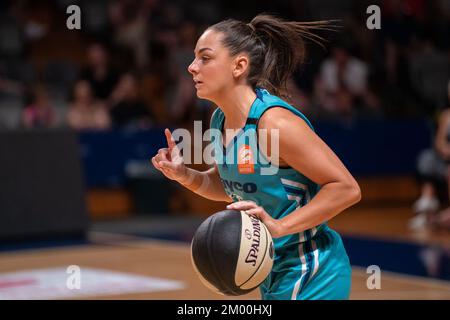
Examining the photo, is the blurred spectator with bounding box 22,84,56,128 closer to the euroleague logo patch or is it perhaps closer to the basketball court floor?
the basketball court floor

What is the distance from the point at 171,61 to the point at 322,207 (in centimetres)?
1107

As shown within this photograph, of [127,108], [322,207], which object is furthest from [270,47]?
[127,108]

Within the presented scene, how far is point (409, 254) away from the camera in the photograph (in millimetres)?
9797

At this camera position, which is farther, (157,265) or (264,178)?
(157,265)

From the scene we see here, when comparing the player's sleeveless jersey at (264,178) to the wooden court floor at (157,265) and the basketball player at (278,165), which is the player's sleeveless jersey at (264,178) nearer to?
the basketball player at (278,165)

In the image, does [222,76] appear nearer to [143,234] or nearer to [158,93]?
[143,234]

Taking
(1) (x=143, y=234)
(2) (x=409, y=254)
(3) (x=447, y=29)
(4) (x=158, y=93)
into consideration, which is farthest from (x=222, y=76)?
(3) (x=447, y=29)

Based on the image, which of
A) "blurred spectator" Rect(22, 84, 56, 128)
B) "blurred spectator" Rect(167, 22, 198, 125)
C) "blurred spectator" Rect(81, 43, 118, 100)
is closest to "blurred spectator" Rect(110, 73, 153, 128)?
"blurred spectator" Rect(81, 43, 118, 100)

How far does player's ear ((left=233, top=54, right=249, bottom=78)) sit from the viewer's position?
158 inches

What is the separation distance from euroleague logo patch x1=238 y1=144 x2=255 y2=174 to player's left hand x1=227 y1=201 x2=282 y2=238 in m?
0.25

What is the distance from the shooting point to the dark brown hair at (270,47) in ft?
13.4

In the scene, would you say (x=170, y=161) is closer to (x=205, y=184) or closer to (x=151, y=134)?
(x=205, y=184)

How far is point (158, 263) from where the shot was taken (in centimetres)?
950
